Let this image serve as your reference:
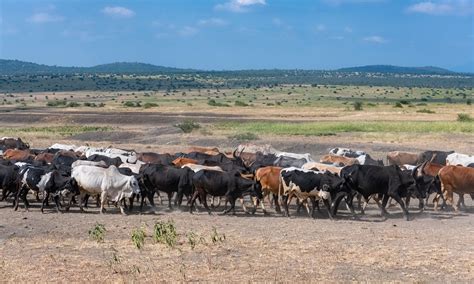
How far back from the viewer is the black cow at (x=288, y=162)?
2504 centimetres

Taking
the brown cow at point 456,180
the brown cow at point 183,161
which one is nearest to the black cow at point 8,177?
the brown cow at point 183,161

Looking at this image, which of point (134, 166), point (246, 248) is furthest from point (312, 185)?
point (134, 166)

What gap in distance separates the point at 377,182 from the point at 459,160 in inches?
278

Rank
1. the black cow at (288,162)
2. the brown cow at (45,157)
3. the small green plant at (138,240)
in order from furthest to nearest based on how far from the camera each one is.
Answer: the brown cow at (45,157) < the black cow at (288,162) < the small green plant at (138,240)

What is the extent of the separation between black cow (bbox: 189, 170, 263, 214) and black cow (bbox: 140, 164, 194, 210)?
0.47 m

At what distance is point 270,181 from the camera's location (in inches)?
831

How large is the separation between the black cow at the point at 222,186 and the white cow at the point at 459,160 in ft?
29.0

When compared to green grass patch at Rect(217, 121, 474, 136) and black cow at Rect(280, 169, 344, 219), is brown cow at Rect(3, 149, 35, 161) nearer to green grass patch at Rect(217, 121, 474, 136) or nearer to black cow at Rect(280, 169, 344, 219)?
black cow at Rect(280, 169, 344, 219)

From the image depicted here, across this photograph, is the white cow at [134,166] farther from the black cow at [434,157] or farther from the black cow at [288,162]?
the black cow at [434,157]

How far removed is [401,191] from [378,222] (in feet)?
5.95

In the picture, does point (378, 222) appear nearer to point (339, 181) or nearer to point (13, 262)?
point (339, 181)

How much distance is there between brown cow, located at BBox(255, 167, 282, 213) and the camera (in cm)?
2098

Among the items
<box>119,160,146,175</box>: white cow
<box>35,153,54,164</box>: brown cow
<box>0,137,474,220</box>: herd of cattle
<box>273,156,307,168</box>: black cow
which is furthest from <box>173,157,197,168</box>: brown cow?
<box>35,153,54,164</box>: brown cow

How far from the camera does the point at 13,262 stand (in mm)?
13352
